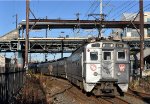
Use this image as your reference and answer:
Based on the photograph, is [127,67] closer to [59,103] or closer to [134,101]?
[134,101]

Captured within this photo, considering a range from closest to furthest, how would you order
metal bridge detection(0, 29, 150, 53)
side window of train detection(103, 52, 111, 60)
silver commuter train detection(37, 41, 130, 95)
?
silver commuter train detection(37, 41, 130, 95), side window of train detection(103, 52, 111, 60), metal bridge detection(0, 29, 150, 53)

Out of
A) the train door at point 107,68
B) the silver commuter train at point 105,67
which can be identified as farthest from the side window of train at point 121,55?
the train door at point 107,68

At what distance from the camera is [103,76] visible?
2016 cm

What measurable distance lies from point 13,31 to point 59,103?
53.1 meters

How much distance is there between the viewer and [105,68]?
20328 millimetres

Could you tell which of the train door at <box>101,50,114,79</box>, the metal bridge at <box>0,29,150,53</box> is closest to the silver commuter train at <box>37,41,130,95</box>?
the train door at <box>101,50,114,79</box>

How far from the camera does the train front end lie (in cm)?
2022

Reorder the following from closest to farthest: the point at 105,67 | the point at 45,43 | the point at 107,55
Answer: the point at 105,67, the point at 107,55, the point at 45,43

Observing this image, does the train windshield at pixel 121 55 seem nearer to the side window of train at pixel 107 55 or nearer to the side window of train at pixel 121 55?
the side window of train at pixel 121 55

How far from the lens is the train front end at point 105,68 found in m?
20.2

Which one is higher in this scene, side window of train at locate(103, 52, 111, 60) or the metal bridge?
the metal bridge

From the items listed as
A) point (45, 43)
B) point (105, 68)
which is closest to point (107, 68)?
point (105, 68)

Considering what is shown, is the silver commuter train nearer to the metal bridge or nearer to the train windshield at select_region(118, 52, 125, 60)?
the train windshield at select_region(118, 52, 125, 60)

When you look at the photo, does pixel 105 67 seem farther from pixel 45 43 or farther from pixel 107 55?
pixel 45 43
